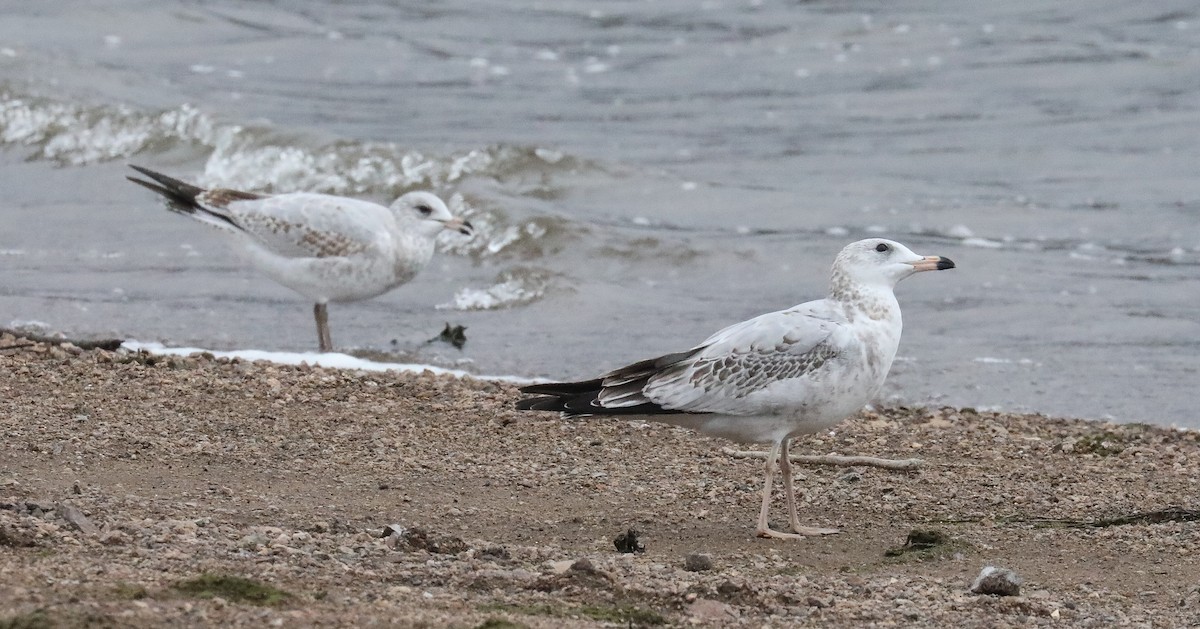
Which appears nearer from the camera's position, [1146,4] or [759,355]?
[759,355]

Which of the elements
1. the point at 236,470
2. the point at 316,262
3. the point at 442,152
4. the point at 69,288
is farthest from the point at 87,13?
the point at 236,470

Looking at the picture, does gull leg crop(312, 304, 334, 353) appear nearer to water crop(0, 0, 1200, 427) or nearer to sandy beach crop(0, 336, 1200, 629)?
water crop(0, 0, 1200, 427)

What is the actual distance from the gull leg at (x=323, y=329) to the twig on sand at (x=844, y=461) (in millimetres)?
3643

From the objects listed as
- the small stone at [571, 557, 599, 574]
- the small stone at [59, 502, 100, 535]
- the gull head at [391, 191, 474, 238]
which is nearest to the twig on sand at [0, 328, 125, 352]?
the gull head at [391, 191, 474, 238]

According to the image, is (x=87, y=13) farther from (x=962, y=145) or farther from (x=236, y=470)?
(x=236, y=470)

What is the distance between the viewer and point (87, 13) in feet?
72.4

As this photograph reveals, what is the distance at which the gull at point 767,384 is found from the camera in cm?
617

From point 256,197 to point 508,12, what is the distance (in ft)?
43.7

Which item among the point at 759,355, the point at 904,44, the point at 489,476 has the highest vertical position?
the point at 904,44

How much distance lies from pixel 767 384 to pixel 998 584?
1.31m

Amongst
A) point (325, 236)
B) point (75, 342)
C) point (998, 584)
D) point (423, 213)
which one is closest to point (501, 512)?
point (998, 584)

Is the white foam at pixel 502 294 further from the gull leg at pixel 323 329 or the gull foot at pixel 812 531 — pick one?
the gull foot at pixel 812 531

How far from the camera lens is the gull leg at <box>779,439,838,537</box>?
615 cm

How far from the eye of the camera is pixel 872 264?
659cm
